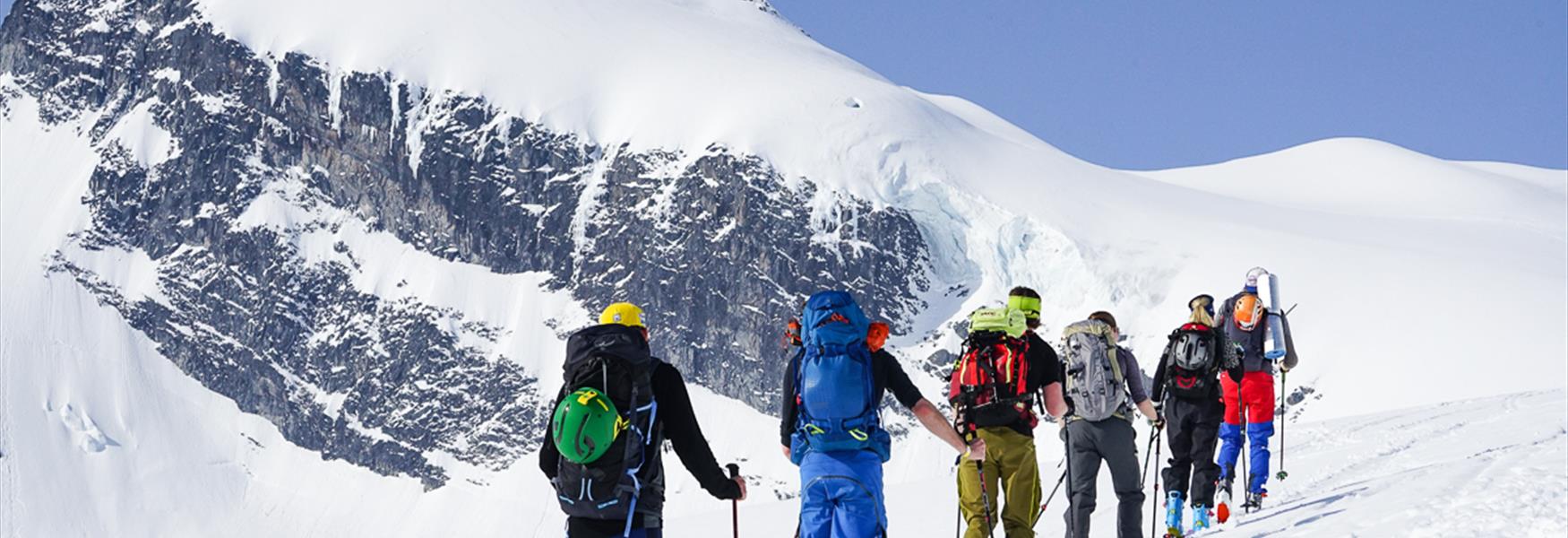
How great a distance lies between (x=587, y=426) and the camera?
685 cm

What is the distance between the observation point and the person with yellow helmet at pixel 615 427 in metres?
Result: 6.88

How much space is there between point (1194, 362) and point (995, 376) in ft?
9.72

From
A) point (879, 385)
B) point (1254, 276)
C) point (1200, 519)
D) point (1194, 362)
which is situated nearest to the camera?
point (879, 385)

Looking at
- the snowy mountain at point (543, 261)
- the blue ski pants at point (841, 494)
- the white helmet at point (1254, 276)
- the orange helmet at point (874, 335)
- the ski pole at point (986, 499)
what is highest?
the snowy mountain at point (543, 261)

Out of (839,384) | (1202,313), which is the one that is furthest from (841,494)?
(1202,313)

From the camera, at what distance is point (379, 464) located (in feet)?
597

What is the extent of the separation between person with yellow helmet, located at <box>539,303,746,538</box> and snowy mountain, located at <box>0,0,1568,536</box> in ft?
415

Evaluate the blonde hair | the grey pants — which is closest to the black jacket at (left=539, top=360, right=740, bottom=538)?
the grey pants

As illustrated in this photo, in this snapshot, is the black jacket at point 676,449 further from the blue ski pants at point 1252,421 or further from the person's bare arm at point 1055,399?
the blue ski pants at point 1252,421

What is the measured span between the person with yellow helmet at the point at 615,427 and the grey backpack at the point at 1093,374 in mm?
3684

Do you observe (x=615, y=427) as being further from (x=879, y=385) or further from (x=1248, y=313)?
(x=1248, y=313)

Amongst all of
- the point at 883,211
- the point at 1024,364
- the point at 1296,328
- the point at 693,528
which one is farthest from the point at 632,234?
the point at 1024,364

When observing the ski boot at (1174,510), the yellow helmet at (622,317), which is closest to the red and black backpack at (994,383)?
the ski boot at (1174,510)

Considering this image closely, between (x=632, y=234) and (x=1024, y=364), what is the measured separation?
17692 cm
